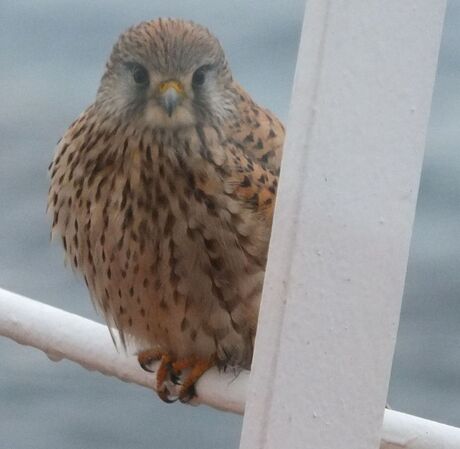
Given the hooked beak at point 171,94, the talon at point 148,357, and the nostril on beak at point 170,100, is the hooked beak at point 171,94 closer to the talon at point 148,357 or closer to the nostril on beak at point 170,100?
the nostril on beak at point 170,100

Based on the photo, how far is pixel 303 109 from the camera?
87 cm

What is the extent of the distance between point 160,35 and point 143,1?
265 cm

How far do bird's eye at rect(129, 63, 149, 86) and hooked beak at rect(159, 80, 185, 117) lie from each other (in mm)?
45

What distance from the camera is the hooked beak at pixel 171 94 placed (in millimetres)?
1640

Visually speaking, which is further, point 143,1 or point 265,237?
point 143,1

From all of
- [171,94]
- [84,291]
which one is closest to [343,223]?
[171,94]

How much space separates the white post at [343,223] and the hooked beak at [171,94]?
75 centimetres

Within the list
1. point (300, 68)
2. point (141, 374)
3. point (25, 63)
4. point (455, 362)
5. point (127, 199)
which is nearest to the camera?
point (300, 68)

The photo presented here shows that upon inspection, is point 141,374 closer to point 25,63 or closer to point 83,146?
point 83,146

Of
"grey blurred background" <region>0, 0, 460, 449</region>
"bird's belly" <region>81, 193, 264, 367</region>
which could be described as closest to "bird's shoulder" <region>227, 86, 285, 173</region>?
"bird's belly" <region>81, 193, 264, 367</region>

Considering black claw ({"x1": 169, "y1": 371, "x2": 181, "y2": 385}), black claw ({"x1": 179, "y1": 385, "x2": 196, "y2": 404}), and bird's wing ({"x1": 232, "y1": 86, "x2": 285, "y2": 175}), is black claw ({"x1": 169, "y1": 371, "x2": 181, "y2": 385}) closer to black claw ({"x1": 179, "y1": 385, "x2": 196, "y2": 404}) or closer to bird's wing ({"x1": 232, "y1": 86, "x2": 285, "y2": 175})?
black claw ({"x1": 179, "y1": 385, "x2": 196, "y2": 404})

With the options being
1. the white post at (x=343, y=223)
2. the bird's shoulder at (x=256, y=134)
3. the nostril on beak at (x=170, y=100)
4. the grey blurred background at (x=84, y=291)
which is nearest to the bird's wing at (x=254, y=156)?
the bird's shoulder at (x=256, y=134)

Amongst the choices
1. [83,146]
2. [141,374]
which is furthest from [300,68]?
[83,146]

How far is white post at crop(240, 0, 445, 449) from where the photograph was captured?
86cm
